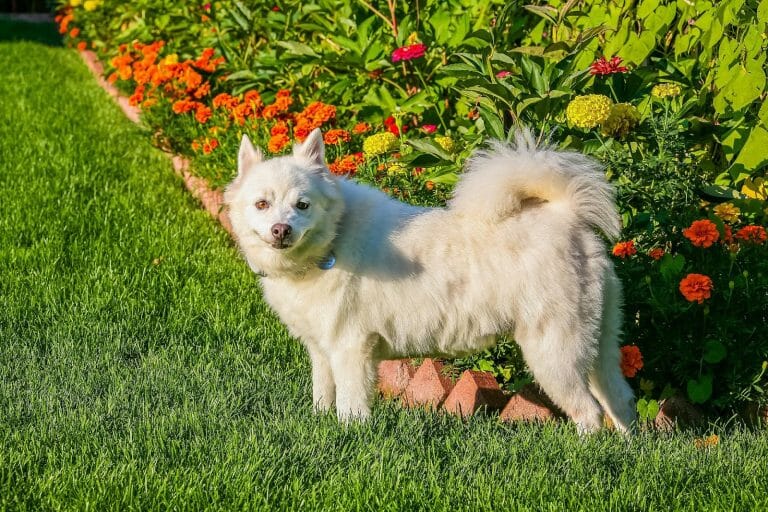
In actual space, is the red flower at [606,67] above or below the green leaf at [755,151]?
above

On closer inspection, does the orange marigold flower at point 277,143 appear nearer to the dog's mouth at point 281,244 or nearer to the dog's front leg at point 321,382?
the dog's front leg at point 321,382

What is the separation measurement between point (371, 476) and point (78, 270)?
9.54 ft

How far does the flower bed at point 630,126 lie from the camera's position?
407 cm

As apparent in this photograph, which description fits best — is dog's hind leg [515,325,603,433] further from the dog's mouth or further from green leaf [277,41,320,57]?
green leaf [277,41,320,57]

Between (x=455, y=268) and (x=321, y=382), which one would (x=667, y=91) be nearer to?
(x=455, y=268)

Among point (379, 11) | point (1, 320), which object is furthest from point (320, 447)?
point (379, 11)

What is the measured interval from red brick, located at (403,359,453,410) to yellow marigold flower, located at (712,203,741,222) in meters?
1.35

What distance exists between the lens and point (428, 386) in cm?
442

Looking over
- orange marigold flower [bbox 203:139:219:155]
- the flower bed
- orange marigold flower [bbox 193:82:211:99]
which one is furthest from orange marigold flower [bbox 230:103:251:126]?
orange marigold flower [bbox 193:82:211:99]

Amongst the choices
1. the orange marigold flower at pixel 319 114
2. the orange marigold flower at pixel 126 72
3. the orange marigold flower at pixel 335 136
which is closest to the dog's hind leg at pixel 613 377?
the orange marigold flower at pixel 335 136

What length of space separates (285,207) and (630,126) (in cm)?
160

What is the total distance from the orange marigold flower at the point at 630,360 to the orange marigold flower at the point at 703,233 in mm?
481

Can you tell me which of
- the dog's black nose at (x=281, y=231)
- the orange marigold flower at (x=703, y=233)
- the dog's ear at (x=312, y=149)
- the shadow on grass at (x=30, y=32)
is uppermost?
the dog's ear at (x=312, y=149)

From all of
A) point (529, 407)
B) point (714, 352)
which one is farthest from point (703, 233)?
point (529, 407)
